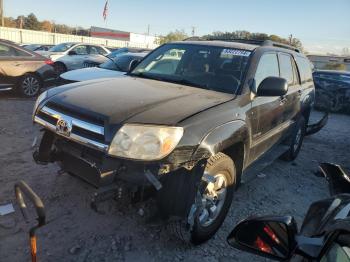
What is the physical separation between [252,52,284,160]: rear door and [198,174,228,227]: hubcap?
0.77 meters

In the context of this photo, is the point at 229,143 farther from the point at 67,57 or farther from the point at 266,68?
the point at 67,57

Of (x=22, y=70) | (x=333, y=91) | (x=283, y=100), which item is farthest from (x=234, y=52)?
(x=333, y=91)

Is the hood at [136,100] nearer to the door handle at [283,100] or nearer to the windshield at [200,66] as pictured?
the windshield at [200,66]

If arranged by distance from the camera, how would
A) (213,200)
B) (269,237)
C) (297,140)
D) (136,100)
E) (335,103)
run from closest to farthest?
1. (269,237)
2. (136,100)
3. (213,200)
4. (297,140)
5. (335,103)

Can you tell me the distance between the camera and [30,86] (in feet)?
31.8

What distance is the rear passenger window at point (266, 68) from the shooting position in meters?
4.04

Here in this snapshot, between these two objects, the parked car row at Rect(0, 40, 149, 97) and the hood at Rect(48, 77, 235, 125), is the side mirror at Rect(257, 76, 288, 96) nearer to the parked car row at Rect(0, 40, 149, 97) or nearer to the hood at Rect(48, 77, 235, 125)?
the hood at Rect(48, 77, 235, 125)

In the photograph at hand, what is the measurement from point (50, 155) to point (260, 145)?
238cm

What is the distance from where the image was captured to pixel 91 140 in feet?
9.32

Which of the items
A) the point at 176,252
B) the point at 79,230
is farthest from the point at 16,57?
the point at 176,252

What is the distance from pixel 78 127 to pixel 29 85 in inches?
296

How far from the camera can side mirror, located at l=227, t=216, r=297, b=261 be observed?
1.63 meters

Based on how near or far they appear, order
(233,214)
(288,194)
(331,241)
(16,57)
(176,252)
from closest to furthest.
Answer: (331,241), (176,252), (233,214), (288,194), (16,57)

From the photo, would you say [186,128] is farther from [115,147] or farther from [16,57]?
[16,57]
